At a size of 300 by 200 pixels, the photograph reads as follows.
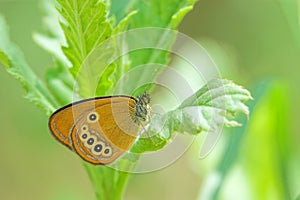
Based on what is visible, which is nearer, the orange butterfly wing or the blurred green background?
the orange butterfly wing

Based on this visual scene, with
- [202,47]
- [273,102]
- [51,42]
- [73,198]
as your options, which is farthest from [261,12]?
[51,42]

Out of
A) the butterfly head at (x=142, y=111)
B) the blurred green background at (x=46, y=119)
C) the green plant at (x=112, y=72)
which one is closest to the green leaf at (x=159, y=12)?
the green plant at (x=112, y=72)

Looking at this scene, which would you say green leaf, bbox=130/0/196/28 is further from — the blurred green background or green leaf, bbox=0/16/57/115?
the blurred green background

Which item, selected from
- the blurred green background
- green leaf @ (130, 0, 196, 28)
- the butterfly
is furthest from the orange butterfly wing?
the blurred green background

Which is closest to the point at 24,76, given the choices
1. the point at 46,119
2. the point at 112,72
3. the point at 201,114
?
the point at 112,72

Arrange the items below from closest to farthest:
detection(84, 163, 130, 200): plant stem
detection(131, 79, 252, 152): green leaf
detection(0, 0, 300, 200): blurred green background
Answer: detection(131, 79, 252, 152): green leaf → detection(84, 163, 130, 200): plant stem → detection(0, 0, 300, 200): blurred green background

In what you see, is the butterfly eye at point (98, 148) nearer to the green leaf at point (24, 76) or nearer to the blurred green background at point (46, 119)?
the green leaf at point (24, 76)

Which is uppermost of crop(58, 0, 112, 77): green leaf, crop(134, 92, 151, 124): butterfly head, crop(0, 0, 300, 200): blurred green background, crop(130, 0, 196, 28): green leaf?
crop(0, 0, 300, 200): blurred green background
